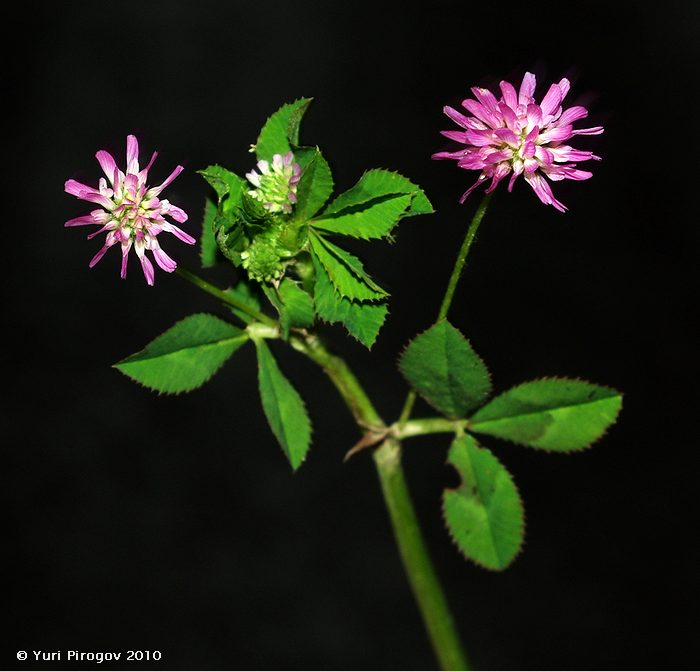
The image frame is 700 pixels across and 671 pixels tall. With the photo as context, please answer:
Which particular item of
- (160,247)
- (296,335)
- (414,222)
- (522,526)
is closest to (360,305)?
(296,335)

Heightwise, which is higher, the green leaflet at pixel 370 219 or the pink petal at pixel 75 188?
the pink petal at pixel 75 188

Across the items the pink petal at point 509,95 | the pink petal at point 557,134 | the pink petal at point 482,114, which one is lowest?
the pink petal at point 557,134

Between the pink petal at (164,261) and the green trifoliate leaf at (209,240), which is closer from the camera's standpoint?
the pink petal at (164,261)

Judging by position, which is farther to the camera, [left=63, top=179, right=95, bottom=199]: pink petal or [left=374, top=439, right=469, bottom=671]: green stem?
[left=374, top=439, right=469, bottom=671]: green stem

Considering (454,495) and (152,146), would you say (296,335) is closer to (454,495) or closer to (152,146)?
(454,495)

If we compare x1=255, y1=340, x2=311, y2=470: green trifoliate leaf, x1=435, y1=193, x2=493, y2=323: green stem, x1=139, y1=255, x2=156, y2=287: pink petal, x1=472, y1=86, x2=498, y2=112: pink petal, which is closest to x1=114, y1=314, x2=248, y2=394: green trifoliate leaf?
x1=255, y1=340, x2=311, y2=470: green trifoliate leaf

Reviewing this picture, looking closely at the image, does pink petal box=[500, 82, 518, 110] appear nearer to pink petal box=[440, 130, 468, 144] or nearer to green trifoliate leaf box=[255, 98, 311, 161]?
pink petal box=[440, 130, 468, 144]

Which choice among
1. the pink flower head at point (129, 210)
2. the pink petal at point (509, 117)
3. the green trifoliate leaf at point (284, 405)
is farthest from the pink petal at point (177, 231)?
the pink petal at point (509, 117)

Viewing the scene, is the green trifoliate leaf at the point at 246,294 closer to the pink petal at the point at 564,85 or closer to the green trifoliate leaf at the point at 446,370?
the green trifoliate leaf at the point at 446,370
